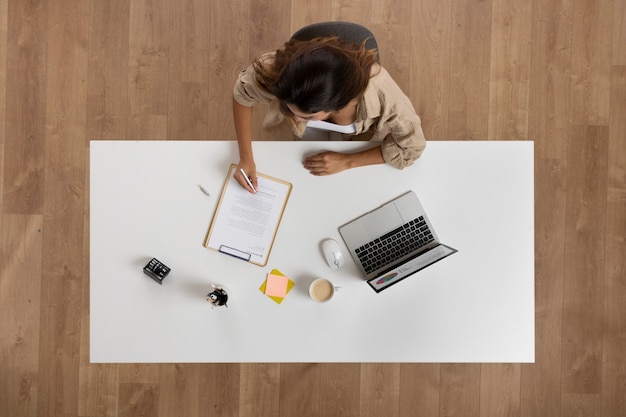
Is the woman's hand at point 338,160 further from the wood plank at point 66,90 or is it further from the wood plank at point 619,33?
the wood plank at point 619,33

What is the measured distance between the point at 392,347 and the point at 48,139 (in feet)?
5.82

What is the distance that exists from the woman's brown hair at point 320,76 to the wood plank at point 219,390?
1382 millimetres

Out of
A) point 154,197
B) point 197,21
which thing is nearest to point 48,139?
point 197,21

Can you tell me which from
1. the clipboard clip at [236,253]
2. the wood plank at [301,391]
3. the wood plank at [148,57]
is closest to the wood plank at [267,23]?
the wood plank at [148,57]

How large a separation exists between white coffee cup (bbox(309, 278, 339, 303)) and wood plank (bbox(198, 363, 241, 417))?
90 centimetres

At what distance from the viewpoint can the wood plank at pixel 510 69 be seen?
85.7 inches

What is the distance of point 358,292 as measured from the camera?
143 cm

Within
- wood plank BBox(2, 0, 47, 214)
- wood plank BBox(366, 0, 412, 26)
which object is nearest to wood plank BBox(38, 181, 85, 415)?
wood plank BBox(2, 0, 47, 214)

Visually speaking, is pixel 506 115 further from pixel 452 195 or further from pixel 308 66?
pixel 308 66

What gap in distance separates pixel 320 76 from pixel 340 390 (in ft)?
4.93

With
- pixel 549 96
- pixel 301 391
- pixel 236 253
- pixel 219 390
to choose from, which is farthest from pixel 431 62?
pixel 219 390

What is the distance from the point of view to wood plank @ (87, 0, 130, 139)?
2.18 meters

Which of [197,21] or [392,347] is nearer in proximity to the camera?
[392,347]

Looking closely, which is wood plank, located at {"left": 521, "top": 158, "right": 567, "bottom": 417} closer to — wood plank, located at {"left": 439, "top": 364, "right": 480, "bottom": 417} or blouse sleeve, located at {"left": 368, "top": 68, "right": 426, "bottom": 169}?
wood plank, located at {"left": 439, "top": 364, "right": 480, "bottom": 417}
